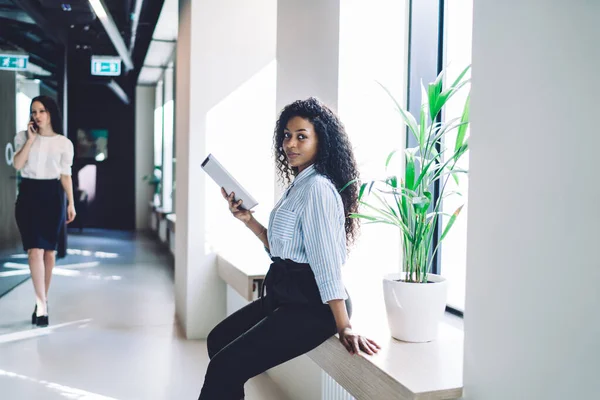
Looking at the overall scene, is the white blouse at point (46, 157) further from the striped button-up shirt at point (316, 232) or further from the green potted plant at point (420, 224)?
the green potted plant at point (420, 224)

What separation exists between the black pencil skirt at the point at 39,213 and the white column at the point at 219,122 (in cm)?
106

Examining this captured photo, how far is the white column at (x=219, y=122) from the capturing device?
412 cm

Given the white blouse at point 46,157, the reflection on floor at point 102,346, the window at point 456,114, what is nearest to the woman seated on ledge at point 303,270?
the window at point 456,114

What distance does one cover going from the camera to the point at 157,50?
29.3 feet

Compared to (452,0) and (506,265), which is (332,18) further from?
(506,265)

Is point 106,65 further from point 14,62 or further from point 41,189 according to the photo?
point 41,189

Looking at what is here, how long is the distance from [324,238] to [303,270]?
159 millimetres

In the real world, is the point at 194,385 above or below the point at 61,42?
below

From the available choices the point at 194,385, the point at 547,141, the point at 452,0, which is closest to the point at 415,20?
the point at 452,0

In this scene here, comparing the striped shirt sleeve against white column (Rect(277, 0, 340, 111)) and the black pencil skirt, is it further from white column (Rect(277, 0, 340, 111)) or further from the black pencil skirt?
the black pencil skirt

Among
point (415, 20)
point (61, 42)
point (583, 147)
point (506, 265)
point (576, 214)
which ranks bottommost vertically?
point (506, 265)

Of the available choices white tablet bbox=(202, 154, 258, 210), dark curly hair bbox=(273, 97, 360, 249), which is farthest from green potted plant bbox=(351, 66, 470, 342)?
white tablet bbox=(202, 154, 258, 210)

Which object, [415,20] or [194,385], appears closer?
[415,20]

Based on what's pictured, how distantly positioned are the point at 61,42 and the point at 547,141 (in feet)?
24.9
